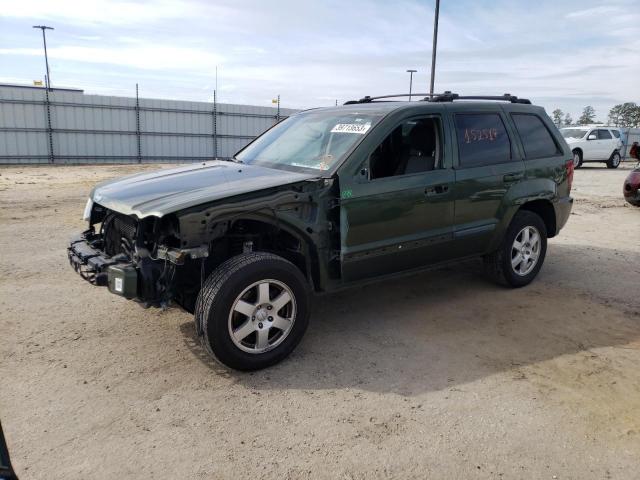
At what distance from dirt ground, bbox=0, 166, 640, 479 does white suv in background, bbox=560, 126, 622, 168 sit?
730 inches


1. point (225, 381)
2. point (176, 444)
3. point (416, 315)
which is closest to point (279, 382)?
point (225, 381)

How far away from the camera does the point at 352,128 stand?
4379 mm

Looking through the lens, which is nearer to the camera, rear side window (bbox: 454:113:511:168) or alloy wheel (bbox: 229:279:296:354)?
alloy wheel (bbox: 229:279:296:354)

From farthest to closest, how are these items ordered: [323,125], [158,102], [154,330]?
[158,102] < [323,125] < [154,330]

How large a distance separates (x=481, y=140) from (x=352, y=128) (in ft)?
4.56

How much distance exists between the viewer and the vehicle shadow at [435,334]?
11.9ft

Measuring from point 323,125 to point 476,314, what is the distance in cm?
223

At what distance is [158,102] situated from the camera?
73.3 feet

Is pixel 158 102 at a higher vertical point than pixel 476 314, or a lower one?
higher

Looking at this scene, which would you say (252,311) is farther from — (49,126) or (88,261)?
(49,126)

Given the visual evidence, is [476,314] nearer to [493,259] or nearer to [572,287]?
[493,259]

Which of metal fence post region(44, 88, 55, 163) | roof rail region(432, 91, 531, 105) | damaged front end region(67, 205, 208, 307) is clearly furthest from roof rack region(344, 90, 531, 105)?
metal fence post region(44, 88, 55, 163)

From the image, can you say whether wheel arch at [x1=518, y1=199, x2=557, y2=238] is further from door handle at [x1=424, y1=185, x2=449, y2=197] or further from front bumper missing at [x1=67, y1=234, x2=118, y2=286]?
front bumper missing at [x1=67, y1=234, x2=118, y2=286]

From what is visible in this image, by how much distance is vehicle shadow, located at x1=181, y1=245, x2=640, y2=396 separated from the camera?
143 inches
